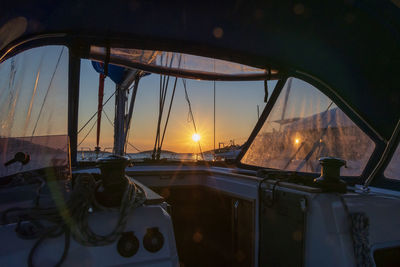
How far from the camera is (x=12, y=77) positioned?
6.08 ft

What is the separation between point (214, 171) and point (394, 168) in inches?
68.0

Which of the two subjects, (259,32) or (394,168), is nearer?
(394,168)

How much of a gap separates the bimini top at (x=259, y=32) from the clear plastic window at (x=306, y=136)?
0.18m

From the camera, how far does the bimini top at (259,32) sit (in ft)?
5.90

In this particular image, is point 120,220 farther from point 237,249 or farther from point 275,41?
point 275,41

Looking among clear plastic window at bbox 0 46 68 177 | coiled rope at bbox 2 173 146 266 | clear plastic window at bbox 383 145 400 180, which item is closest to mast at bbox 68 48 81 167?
clear plastic window at bbox 0 46 68 177

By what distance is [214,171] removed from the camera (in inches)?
123

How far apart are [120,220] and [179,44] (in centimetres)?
172

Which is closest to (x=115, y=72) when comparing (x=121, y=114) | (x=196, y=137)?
(x=121, y=114)

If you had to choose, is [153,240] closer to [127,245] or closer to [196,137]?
[127,245]

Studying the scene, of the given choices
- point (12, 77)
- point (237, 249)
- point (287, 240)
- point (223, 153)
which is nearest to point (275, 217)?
point (287, 240)

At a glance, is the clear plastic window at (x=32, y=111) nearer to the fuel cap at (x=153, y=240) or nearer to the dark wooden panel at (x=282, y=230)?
the fuel cap at (x=153, y=240)

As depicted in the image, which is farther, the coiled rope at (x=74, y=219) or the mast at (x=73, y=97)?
the mast at (x=73, y=97)

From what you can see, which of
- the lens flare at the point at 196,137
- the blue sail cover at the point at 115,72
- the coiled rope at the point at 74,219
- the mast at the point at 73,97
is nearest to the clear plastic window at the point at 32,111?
the mast at the point at 73,97
